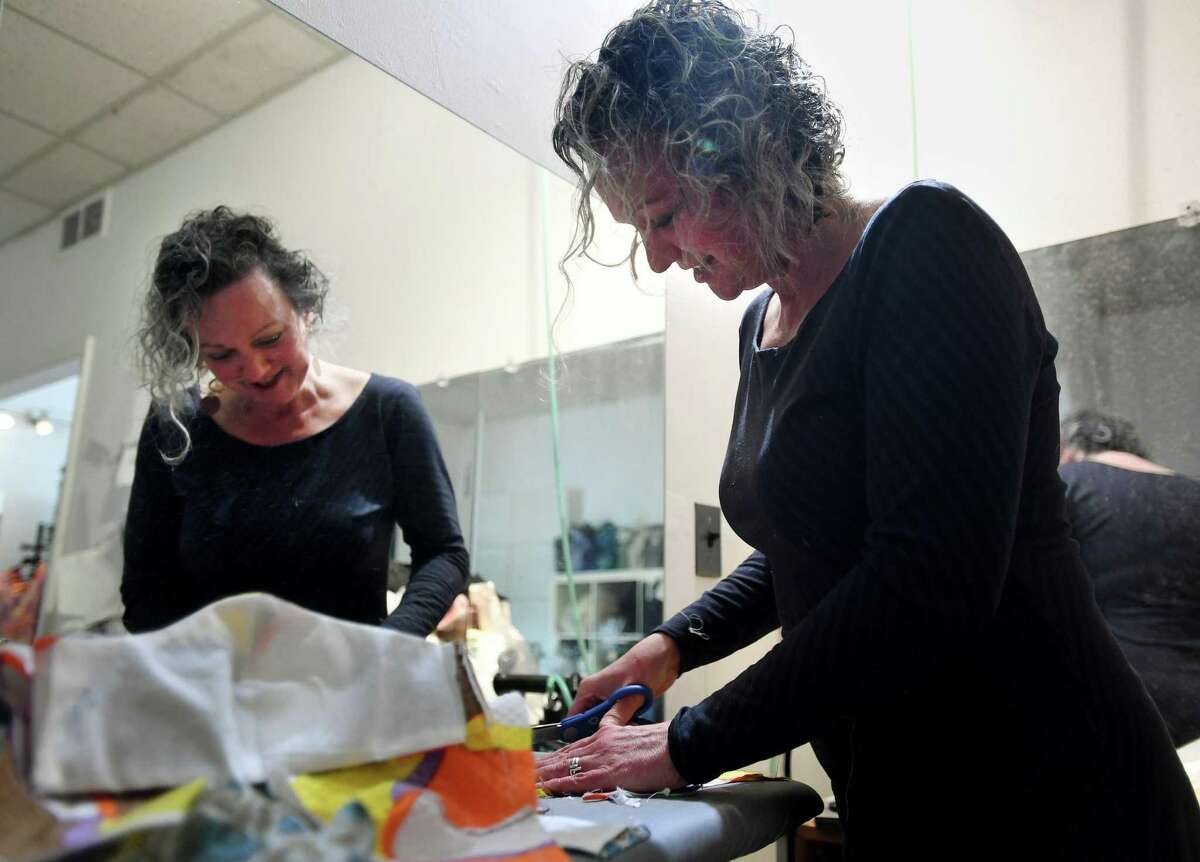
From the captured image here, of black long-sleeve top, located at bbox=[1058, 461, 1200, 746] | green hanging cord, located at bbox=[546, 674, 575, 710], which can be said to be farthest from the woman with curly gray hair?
black long-sleeve top, located at bbox=[1058, 461, 1200, 746]

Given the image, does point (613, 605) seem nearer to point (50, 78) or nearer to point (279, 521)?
point (279, 521)

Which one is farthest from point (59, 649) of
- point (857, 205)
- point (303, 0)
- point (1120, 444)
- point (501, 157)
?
point (1120, 444)

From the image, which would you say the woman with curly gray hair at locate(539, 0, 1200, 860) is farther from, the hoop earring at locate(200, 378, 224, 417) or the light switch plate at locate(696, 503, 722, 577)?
the light switch plate at locate(696, 503, 722, 577)

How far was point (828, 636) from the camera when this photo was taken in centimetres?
60

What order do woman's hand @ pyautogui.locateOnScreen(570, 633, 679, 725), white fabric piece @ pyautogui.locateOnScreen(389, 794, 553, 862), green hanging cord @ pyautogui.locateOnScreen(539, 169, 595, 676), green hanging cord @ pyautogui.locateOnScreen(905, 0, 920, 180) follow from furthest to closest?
1. green hanging cord @ pyautogui.locateOnScreen(905, 0, 920, 180)
2. green hanging cord @ pyautogui.locateOnScreen(539, 169, 595, 676)
3. woman's hand @ pyautogui.locateOnScreen(570, 633, 679, 725)
4. white fabric piece @ pyautogui.locateOnScreen(389, 794, 553, 862)

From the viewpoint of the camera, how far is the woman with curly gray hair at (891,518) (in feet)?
1.94

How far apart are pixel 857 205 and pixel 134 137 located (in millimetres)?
634

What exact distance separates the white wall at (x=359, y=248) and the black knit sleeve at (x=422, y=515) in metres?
0.06

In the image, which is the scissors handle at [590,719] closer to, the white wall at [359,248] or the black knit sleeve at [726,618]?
the black knit sleeve at [726,618]

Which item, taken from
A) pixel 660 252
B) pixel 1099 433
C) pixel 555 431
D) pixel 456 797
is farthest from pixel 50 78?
pixel 1099 433

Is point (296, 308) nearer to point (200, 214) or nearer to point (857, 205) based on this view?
point (200, 214)

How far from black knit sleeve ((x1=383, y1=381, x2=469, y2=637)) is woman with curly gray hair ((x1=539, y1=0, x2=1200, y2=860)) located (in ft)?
0.79

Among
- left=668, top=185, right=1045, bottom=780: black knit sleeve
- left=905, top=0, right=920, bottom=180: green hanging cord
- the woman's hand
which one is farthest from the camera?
left=905, top=0, right=920, bottom=180: green hanging cord

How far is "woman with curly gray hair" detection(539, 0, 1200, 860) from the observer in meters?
0.59
